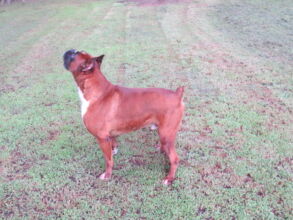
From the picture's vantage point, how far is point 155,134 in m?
4.56

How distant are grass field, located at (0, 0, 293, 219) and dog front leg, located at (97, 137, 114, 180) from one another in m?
0.09

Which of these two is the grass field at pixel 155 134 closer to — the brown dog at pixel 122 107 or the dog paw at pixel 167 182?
the dog paw at pixel 167 182

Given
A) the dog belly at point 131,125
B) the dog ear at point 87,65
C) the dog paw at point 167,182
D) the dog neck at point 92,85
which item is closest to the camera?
the dog ear at point 87,65

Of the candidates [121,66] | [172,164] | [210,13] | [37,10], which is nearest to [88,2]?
[37,10]

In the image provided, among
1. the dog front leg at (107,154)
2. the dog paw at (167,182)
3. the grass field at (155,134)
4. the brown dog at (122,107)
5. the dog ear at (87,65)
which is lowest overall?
the grass field at (155,134)

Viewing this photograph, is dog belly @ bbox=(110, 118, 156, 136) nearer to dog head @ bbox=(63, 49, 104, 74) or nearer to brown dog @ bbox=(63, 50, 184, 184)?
brown dog @ bbox=(63, 50, 184, 184)

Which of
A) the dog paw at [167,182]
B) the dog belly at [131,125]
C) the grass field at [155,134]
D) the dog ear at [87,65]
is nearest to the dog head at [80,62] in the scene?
the dog ear at [87,65]

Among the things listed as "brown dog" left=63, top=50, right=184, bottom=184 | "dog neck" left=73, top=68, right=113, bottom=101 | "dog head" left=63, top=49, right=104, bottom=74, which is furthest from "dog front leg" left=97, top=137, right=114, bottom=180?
"dog head" left=63, top=49, right=104, bottom=74

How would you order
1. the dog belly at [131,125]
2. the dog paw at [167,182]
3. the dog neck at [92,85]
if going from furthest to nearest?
the dog paw at [167,182] → the dog belly at [131,125] → the dog neck at [92,85]

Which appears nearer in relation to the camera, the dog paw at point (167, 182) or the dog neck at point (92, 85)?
the dog neck at point (92, 85)

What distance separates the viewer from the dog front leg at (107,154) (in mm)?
3393

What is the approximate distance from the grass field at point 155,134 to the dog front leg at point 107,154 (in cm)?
9

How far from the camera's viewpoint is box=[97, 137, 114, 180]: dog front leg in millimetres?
3393

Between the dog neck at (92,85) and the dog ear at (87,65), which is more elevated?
the dog ear at (87,65)
